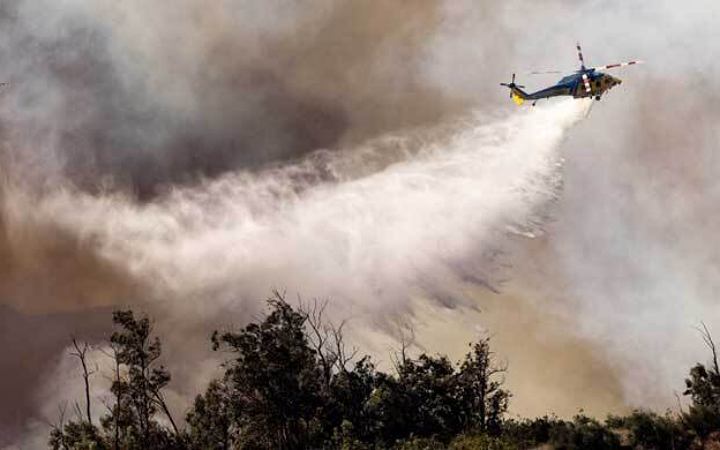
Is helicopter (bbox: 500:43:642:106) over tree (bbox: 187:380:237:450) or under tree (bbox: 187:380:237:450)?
over

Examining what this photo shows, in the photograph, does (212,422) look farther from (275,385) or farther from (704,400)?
(704,400)

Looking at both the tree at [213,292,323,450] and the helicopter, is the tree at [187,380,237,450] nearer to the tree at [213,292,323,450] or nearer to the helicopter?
the tree at [213,292,323,450]

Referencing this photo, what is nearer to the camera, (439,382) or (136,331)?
(136,331)

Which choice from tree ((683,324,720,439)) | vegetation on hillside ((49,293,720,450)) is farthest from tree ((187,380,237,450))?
tree ((683,324,720,439))

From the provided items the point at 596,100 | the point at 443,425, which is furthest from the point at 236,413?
the point at 596,100

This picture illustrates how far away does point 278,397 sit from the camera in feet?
238

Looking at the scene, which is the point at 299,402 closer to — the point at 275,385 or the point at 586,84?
the point at 275,385

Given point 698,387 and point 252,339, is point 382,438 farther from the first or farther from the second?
point 698,387

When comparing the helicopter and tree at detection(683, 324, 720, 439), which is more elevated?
the helicopter

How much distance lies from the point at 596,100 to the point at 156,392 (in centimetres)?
6485

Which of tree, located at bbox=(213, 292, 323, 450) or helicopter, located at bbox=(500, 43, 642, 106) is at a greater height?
helicopter, located at bbox=(500, 43, 642, 106)

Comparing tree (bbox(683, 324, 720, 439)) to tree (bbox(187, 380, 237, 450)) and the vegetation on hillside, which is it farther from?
tree (bbox(187, 380, 237, 450))

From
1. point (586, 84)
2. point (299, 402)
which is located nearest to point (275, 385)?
point (299, 402)

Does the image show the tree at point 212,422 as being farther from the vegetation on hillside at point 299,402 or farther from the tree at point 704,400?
the tree at point 704,400
